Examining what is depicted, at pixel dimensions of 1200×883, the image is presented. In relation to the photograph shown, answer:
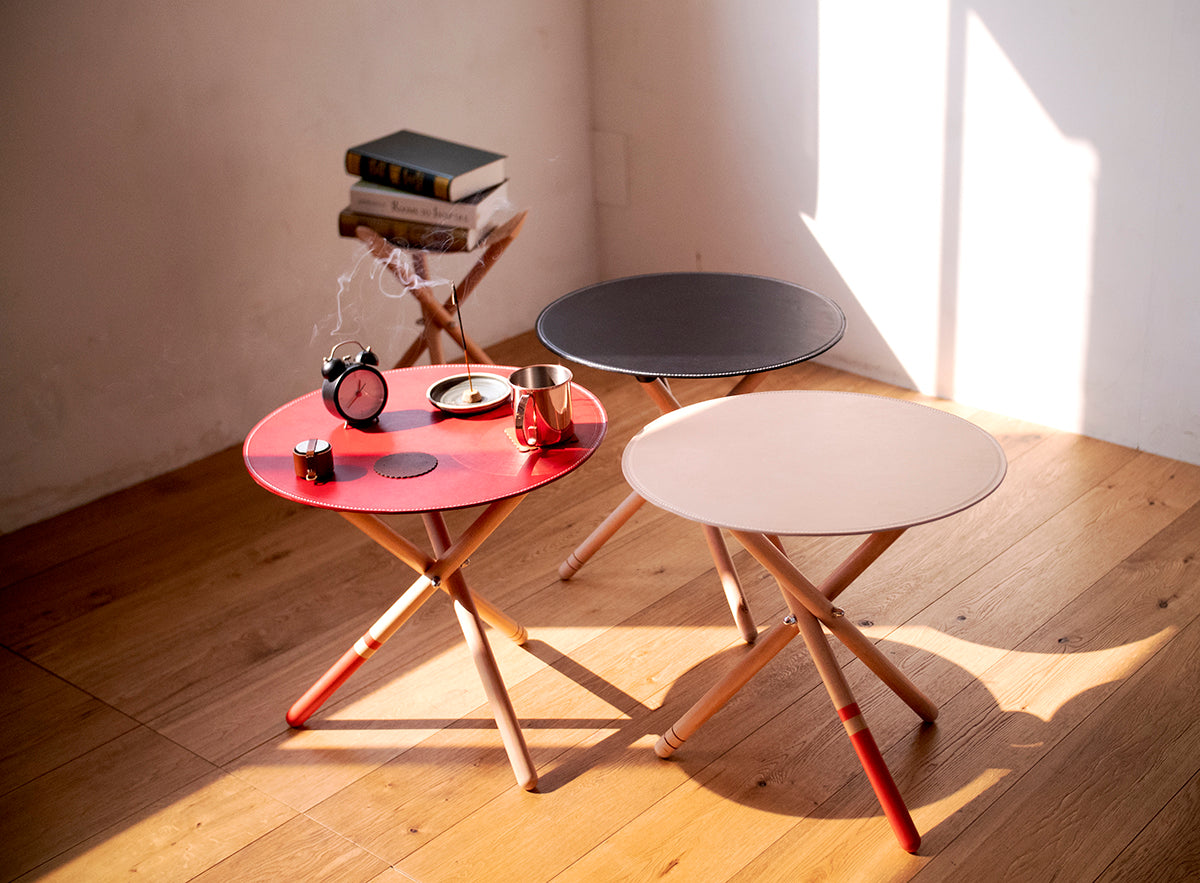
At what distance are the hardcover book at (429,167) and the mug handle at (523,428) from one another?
0.98m

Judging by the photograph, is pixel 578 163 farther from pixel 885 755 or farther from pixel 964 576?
pixel 885 755

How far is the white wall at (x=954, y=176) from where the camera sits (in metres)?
3.16

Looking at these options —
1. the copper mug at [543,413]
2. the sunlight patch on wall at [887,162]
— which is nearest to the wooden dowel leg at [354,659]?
the copper mug at [543,413]

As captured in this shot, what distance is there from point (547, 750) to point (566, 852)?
0.29m

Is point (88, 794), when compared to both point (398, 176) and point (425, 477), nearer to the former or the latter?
point (425, 477)

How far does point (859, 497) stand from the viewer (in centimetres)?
195

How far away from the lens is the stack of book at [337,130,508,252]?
300 centimetres

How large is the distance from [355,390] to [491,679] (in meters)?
0.61

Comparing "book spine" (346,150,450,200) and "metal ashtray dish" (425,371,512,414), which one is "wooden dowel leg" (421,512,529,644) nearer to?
"metal ashtray dish" (425,371,512,414)

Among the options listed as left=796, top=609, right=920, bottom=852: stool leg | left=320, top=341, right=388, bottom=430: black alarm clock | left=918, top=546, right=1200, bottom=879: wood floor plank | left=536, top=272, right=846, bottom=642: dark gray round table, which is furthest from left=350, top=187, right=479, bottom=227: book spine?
left=918, top=546, right=1200, bottom=879: wood floor plank

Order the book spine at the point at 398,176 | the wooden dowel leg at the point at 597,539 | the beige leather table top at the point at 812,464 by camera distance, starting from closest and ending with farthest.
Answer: the beige leather table top at the point at 812,464 → the wooden dowel leg at the point at 597,539 → the book spine at the point at 398,176

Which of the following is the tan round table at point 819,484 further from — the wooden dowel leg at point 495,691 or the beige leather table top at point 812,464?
the wooden dowel leg at point 495,691

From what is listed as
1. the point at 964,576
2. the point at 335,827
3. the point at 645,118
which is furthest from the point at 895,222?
the point at 335,827

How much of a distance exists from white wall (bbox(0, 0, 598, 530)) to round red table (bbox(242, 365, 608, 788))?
3.77 feet
